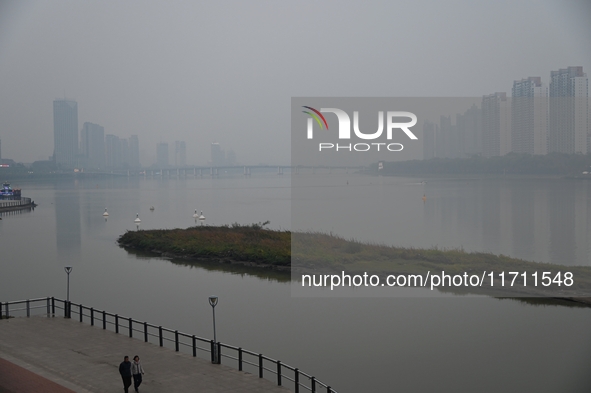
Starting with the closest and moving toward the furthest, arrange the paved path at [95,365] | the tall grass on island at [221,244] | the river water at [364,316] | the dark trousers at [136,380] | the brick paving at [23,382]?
1. the brick paving at [23,382]
2. the dark trousers at [136,380]
3. the paved path at [95,365]
4. the river water at [364,316]
5. the tall grass on island at [221,244]

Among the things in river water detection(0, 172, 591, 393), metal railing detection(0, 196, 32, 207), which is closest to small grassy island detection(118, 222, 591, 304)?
river water detection(0, 172, 591, 393)

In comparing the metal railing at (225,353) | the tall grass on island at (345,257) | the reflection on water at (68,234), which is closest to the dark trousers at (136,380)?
the metal railing at (225,353)

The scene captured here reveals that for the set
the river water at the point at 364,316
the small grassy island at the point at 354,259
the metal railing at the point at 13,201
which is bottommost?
the river water at the point at 364,316

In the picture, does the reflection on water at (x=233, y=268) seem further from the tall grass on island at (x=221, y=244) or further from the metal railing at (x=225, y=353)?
the metal railing at (x=225, y=353)

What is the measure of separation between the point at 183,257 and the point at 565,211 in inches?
1643

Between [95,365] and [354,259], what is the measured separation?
18.6 meters

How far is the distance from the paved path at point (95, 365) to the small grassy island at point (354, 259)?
14605 millimetres

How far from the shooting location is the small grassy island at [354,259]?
1010 inches

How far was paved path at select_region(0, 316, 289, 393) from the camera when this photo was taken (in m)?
12.0

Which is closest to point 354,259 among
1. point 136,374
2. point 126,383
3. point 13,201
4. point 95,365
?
point 95,365

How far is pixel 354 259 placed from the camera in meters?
30.4

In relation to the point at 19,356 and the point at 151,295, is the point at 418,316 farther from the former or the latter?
the point at 19,356

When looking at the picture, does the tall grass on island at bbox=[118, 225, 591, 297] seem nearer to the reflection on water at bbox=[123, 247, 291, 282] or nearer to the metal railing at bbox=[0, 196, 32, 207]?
the reflection on water at bbox=[123, 247, 291, 282]

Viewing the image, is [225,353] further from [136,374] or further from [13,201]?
[13,201]
